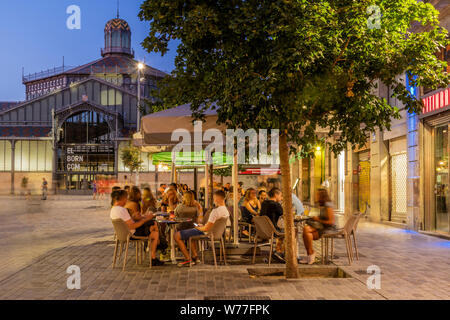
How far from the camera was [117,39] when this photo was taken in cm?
7444

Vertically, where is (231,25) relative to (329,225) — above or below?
above

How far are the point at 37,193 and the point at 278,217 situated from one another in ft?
156

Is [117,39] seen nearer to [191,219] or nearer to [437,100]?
[437,100]

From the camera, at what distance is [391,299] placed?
5758mm

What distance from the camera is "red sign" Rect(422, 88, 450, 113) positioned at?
41.1 ft

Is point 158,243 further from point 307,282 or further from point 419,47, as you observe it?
point 419,47

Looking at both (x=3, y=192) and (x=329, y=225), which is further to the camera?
(x=3, y=192)

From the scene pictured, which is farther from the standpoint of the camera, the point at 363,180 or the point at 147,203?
the point at 363,180

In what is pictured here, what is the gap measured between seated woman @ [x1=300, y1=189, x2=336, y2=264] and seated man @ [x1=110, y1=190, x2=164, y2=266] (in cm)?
262

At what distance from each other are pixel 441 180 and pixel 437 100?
2244 millimetres

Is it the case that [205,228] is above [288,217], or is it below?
below

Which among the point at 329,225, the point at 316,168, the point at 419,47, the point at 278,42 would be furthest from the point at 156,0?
the point at 316,168

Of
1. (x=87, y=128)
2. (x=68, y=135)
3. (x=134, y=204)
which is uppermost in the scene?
(x=87, y=128)

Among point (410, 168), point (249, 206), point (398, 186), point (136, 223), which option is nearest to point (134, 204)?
point (136, 223)
